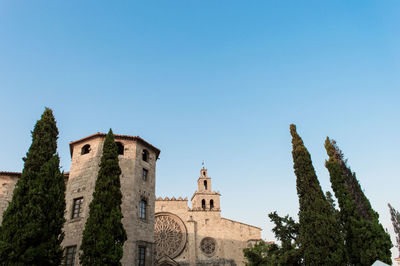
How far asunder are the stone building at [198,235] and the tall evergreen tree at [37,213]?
20563 mm

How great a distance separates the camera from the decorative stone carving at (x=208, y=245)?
32844 millimetres

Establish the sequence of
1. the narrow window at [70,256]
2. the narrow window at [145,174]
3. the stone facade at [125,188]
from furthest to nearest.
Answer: the narrow window at [145,174], the stone facade at [125,188], the narrow window at [70,256]

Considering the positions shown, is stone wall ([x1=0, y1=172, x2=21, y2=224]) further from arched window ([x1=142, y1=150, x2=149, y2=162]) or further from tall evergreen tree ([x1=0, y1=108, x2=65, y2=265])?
arched window ([x1=142, y1=150, x2=149, y2=162])

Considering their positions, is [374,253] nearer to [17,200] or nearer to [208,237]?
[17,200]

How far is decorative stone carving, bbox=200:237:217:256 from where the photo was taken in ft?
108

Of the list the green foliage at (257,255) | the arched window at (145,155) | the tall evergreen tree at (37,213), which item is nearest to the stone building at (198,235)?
the green foliage at (257,255)

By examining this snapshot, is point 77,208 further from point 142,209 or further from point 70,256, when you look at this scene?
point 142,209

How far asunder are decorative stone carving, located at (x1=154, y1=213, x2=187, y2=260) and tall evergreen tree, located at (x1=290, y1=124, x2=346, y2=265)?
63.2 feet


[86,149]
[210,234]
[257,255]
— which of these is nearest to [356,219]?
[257,255]

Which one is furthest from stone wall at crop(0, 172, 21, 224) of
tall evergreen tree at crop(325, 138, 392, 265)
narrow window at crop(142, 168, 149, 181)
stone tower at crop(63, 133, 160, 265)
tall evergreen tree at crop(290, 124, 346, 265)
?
tall evergreen tree at crop(325, 138, 392, 265)

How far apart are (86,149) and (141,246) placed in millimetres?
7285

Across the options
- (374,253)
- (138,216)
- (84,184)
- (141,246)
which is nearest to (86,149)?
→ (84,184)

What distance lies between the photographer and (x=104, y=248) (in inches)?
461

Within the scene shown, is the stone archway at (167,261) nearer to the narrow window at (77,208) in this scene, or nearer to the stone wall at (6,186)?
the narrow window at (77,208)
